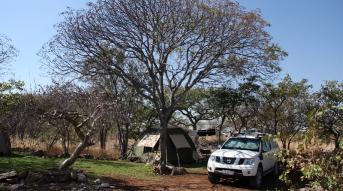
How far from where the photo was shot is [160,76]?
63.3ft

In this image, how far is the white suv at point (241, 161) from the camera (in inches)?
→ 583

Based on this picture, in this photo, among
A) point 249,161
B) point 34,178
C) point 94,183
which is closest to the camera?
point 34,178

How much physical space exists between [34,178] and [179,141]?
11.8 meters

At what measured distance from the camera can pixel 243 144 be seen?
16.2 metres

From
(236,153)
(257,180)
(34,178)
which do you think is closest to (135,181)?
(236,153)

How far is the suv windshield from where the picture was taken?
16.0 m

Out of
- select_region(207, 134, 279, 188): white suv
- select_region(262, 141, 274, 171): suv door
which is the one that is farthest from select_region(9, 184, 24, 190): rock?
select_region(262, 141, 274, 171): suv door

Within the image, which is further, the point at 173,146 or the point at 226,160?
the point at 173,146

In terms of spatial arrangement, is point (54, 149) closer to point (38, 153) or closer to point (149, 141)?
point (38, 153)

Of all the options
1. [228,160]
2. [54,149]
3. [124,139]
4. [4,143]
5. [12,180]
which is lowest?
[12,180]

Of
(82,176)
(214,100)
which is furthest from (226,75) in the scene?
(82,176)

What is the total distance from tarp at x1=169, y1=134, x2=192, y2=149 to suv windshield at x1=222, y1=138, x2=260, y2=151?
6.81 m

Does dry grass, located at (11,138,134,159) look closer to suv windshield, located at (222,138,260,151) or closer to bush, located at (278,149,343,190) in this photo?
suv windshield, located at (222,138,260,151)

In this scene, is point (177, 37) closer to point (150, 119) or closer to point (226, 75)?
point (226, 75)
